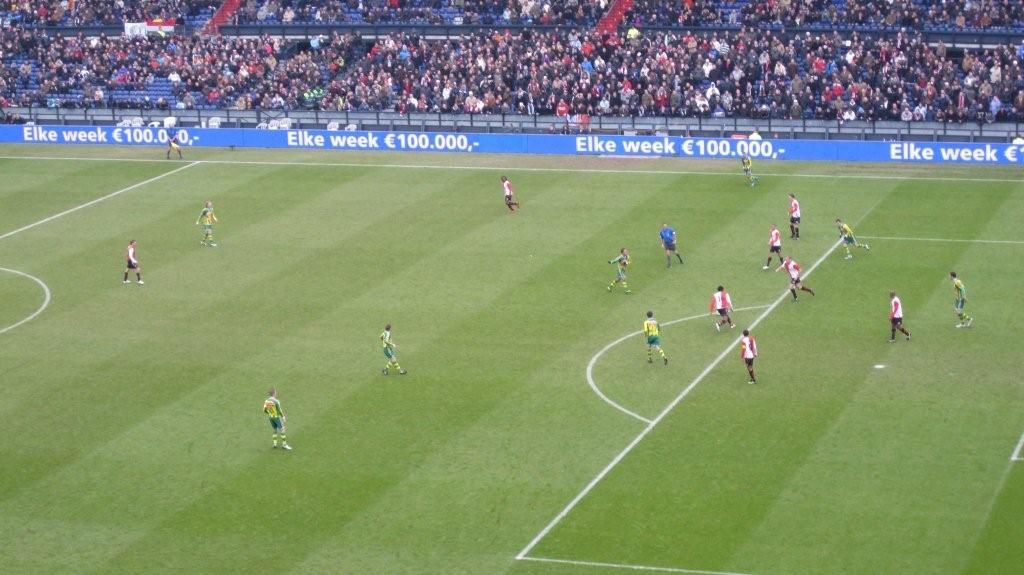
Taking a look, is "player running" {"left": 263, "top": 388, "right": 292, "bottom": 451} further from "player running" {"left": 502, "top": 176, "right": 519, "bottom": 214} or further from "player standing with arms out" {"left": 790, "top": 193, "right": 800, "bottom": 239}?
"player standing with arms out" {"left": 790, "top": 193, "right": 800, "bottom": 239}

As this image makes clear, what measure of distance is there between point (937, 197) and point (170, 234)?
Result: 103 ft

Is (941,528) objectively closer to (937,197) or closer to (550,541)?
(550,541)

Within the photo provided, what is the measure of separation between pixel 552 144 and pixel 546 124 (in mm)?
5609

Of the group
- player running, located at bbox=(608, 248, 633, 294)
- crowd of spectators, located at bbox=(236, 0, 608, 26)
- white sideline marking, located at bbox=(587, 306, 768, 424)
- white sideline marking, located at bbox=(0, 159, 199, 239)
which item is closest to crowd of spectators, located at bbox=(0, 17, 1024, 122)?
crowd of spectators, located at bbox=(236, 0, 608, 26)

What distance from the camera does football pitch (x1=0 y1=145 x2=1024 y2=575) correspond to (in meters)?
32.2

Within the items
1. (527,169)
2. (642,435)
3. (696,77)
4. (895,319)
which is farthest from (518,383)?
(696,77)

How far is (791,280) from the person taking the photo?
4781 cm

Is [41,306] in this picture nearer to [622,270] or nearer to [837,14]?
[622,270]

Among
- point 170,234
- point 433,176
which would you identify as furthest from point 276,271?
point 433,176

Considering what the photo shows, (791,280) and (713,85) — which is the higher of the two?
(713,85)

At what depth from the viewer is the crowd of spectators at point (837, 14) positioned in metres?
75.1

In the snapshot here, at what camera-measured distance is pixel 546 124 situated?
3061 inches

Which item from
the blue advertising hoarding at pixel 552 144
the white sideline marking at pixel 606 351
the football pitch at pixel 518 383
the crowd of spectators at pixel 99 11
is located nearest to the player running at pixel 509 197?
the football pitch at pixel 518 383

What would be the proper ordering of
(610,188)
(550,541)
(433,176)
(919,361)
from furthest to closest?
1. (433,176)
2. (610,188)
3. (919,361)
4. (550,541)
